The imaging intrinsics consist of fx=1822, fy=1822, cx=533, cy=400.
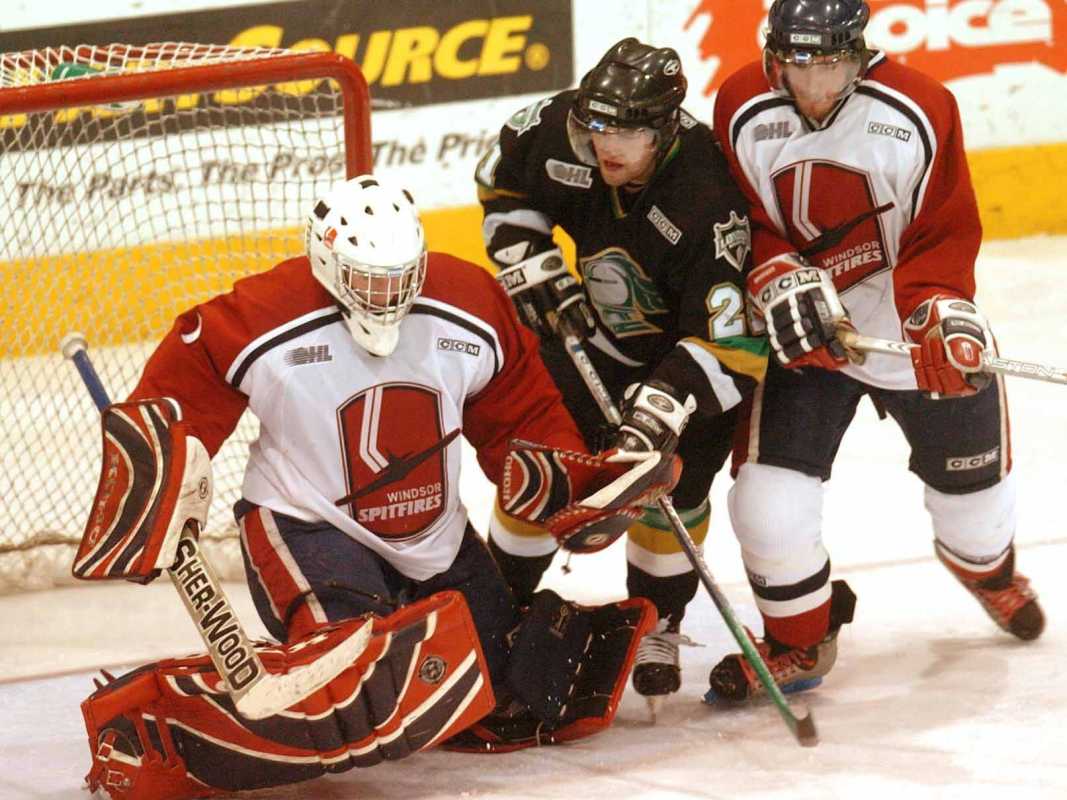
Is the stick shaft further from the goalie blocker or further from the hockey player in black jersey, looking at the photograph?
the hockey player in black jersey

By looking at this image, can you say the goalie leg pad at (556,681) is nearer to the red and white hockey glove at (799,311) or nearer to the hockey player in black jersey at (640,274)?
the hockey player in black jersey at (640,274)

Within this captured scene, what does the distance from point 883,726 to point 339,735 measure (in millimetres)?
1003

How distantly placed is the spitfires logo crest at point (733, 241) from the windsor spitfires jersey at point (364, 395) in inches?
14.6

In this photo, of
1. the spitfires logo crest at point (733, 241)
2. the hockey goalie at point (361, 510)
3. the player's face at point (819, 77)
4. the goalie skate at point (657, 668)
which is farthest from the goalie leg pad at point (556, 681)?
the player's face at point (819, 77)

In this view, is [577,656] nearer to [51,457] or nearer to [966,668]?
[966,668]

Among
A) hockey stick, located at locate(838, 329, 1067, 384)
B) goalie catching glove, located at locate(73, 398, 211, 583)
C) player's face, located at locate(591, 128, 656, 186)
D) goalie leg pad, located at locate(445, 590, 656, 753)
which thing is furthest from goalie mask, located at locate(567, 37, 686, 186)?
goalie catching glove, located at locate(73, 398, 211, 583)

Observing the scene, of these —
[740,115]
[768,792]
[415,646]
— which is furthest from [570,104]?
[768,792]

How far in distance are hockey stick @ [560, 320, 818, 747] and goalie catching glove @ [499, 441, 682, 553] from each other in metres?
0.14

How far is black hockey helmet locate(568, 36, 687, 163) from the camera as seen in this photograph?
10.2 feet

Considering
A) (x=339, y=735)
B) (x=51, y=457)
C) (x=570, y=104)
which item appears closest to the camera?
(x=339, y=735)

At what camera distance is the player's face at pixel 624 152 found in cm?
313

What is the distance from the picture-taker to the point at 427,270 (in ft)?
10.3

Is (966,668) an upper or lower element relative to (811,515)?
lower

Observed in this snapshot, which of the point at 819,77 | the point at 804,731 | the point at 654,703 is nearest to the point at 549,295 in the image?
the point at 819,77
